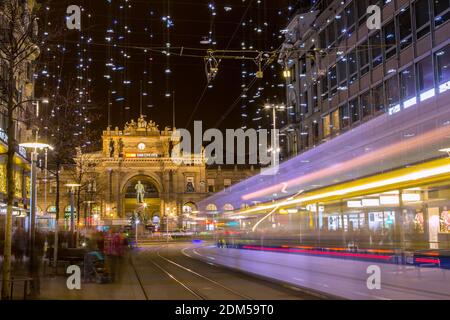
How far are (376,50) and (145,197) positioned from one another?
86.9 m

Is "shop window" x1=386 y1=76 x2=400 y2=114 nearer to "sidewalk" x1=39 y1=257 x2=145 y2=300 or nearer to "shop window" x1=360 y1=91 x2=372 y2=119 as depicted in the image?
"shop window" x1=360 y1=91 x2=372 y2=119

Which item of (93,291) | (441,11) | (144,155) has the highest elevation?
(144,155)

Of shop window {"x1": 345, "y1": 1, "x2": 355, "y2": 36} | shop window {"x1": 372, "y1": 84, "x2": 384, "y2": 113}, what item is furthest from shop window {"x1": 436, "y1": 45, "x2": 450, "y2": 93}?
shop window {"x1": 345, "y1": 1, "x2": 355, "y2": 36}

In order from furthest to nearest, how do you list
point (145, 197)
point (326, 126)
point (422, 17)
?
point (145, 197), point (326, 126), point (422, 17)

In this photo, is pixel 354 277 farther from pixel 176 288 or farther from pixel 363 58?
pixel 363 58

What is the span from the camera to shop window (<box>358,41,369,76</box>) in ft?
124

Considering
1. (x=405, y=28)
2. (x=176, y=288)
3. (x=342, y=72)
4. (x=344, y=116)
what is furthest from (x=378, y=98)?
(x=176, y=288)

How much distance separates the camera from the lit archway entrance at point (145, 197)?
115 m

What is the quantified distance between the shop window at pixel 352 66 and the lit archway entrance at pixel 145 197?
252 feet

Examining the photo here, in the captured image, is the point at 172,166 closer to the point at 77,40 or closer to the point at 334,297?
the point at 77,40

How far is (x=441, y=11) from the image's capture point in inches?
1119

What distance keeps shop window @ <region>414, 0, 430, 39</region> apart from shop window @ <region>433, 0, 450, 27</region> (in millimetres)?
821
